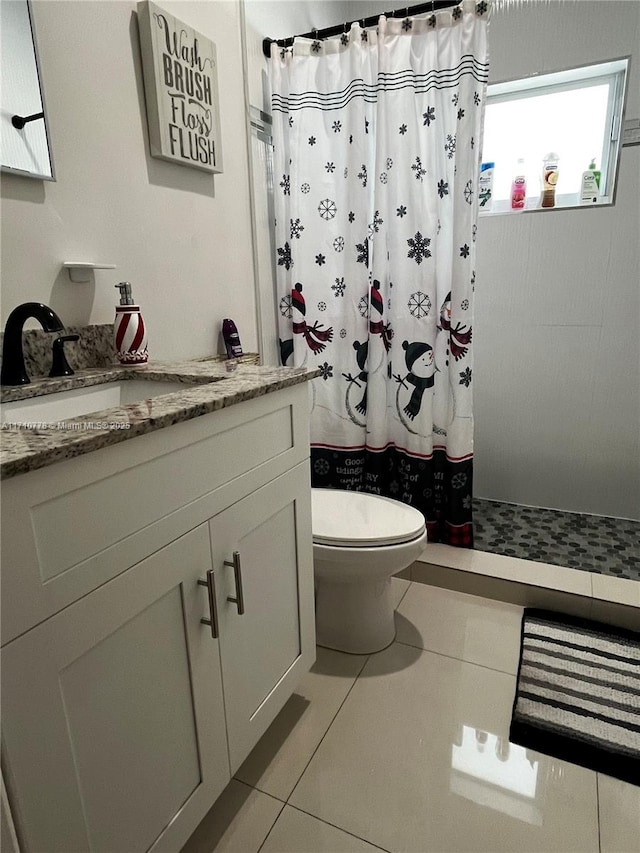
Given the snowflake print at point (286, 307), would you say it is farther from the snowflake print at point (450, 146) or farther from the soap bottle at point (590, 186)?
the soap bottle at point (590, 186)

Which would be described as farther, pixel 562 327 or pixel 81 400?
pixel 562 327

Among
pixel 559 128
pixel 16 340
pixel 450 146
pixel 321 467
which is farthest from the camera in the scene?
pixel 559 128

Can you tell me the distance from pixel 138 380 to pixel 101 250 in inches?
13.5

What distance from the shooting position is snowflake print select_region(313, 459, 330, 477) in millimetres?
2090

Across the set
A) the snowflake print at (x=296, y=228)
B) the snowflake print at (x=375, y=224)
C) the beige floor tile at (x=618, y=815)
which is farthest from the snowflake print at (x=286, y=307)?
the beige floor tile at (x=618, y=815)

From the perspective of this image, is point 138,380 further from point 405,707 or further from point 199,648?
point 405,707

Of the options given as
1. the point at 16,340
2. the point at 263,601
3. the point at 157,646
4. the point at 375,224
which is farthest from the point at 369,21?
the point at 157,646

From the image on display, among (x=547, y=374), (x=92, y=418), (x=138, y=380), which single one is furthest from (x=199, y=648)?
(x=547, y=374)

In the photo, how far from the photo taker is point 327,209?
1.87 metres

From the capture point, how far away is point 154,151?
54.6 inches

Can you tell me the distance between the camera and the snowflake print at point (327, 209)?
187cm

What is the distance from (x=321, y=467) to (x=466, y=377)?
0.67m

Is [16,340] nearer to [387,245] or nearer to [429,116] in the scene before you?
[387,245]

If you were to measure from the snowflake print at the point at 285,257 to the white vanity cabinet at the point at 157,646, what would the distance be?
954mm
